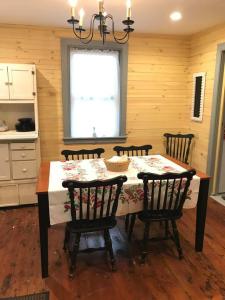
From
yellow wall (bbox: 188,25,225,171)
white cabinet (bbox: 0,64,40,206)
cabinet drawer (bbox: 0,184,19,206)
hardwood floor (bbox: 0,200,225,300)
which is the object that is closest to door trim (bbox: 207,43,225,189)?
yellow wall (bbox: 188,25,225,171)

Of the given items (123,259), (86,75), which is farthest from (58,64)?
(123,259)

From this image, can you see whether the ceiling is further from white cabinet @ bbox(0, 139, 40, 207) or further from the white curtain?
white cabinet @ bbox(0, 139, 40, 207)

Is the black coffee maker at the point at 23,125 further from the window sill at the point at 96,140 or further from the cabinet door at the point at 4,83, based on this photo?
the window sill at the point at 96,140

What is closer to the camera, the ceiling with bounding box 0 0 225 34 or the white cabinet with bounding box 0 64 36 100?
the ceiling with bounding box 0 0 225 34

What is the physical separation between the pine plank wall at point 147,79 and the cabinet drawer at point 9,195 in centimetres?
77

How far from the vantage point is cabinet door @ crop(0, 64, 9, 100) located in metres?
3.31

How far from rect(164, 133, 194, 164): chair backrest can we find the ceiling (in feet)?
5.50

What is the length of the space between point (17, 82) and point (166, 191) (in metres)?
2.45

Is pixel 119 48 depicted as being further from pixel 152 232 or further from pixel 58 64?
pixel 152 232

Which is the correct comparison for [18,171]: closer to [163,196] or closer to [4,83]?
[4,83]

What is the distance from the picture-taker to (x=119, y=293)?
6.63 ft

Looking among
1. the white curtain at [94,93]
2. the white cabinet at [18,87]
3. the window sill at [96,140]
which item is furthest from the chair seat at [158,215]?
the white curtain at [94,93]

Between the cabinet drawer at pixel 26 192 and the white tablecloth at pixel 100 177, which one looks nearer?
the white tablecloth at pixel 100 177

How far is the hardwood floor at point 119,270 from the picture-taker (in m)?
2.03
